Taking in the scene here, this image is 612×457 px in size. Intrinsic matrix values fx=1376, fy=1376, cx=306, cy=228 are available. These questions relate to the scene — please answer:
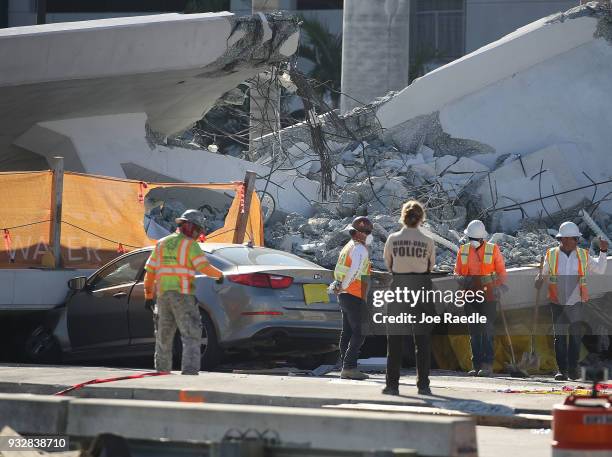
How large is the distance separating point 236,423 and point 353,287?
556 centimetres

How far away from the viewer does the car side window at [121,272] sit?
46.0 ft

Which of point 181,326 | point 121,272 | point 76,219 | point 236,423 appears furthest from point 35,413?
point 76,219

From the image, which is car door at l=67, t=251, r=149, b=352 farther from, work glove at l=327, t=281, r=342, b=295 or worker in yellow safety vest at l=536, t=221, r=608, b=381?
worker in yellow safety vest at l=536, t=221, r=608, b=381

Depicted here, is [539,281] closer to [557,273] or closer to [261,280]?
[557,273]

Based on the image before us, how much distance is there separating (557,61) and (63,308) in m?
12.2

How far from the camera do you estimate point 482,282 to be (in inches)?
568

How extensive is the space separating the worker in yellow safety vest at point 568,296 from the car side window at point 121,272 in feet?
13.9

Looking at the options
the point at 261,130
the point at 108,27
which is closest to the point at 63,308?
the point at 108,27

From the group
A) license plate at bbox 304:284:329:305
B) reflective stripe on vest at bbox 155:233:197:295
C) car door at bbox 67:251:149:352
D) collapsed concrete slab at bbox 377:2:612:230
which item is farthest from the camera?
collapsed concrete slab at bbox 377:2:612:230

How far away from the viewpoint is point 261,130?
81.7 ft

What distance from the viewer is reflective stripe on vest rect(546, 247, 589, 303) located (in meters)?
14.1

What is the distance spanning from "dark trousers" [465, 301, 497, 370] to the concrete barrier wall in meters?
7.09

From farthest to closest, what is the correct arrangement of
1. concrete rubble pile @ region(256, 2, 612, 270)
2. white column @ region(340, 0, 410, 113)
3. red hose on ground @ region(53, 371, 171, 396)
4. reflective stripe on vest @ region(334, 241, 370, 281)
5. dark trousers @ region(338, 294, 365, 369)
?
white column @ region(340, 0, 410, 113) → concrete rubble pile @ region(256, 2, 612, 270) → reflective stripe on vest @ region(334, 241, 370, 281) → dark trousers @ region(338, 294, 365, 369) → red hose on ground @ region(53, 371, 171, 396)

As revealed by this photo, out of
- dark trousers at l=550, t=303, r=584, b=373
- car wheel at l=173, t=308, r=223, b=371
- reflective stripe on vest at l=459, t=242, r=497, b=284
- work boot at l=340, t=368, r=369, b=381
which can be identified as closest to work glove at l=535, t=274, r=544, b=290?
dark trousers at l=550, t=303, r=584, b=373
